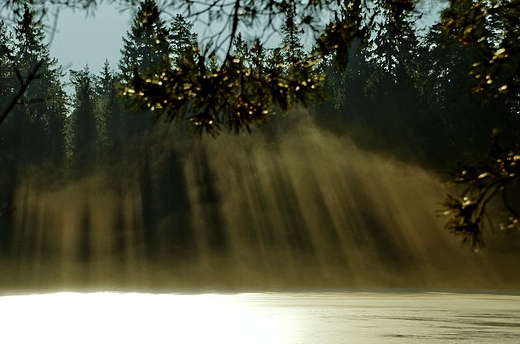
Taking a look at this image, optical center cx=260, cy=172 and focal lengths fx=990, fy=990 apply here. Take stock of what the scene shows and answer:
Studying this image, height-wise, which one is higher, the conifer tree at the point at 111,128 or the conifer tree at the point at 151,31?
the conifer tree at the point at 111,128

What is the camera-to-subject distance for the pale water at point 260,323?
47.9 feet

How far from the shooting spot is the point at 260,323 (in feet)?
56.4

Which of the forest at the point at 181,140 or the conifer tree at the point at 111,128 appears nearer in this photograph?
the forest at the point at 181,140

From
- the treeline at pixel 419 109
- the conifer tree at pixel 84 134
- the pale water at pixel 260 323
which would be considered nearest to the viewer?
the pale water at pixel 260 323

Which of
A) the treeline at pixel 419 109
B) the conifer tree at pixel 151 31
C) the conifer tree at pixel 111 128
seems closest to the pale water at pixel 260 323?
A: the conifer tree at pixel 151 31

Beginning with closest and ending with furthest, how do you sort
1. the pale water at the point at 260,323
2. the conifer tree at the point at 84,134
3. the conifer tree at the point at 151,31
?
the conifer tree at the point at 151,31, the pale water at the point at 260,323, the conifer tree at the point at 84,134

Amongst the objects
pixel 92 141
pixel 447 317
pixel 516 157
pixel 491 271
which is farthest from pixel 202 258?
pixel 516 157

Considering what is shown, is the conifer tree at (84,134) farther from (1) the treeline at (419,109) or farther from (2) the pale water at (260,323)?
(2) the pale water at (260,323)

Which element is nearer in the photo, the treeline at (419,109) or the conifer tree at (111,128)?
the treeline at (419,109)

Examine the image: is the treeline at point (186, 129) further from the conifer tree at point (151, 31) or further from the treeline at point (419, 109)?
the conifer tree at point (151, 31)

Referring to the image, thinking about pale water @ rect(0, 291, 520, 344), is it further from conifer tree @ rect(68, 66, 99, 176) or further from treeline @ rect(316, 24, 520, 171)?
conifer tree @ rect(68, 66, 99, 176)

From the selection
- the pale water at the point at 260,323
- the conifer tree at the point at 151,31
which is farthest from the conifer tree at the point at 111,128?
the conifer tree at the point at 151,31

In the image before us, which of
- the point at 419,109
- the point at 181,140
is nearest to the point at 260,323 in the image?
the point at 419,109

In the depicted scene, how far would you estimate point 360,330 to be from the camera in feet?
52.2
